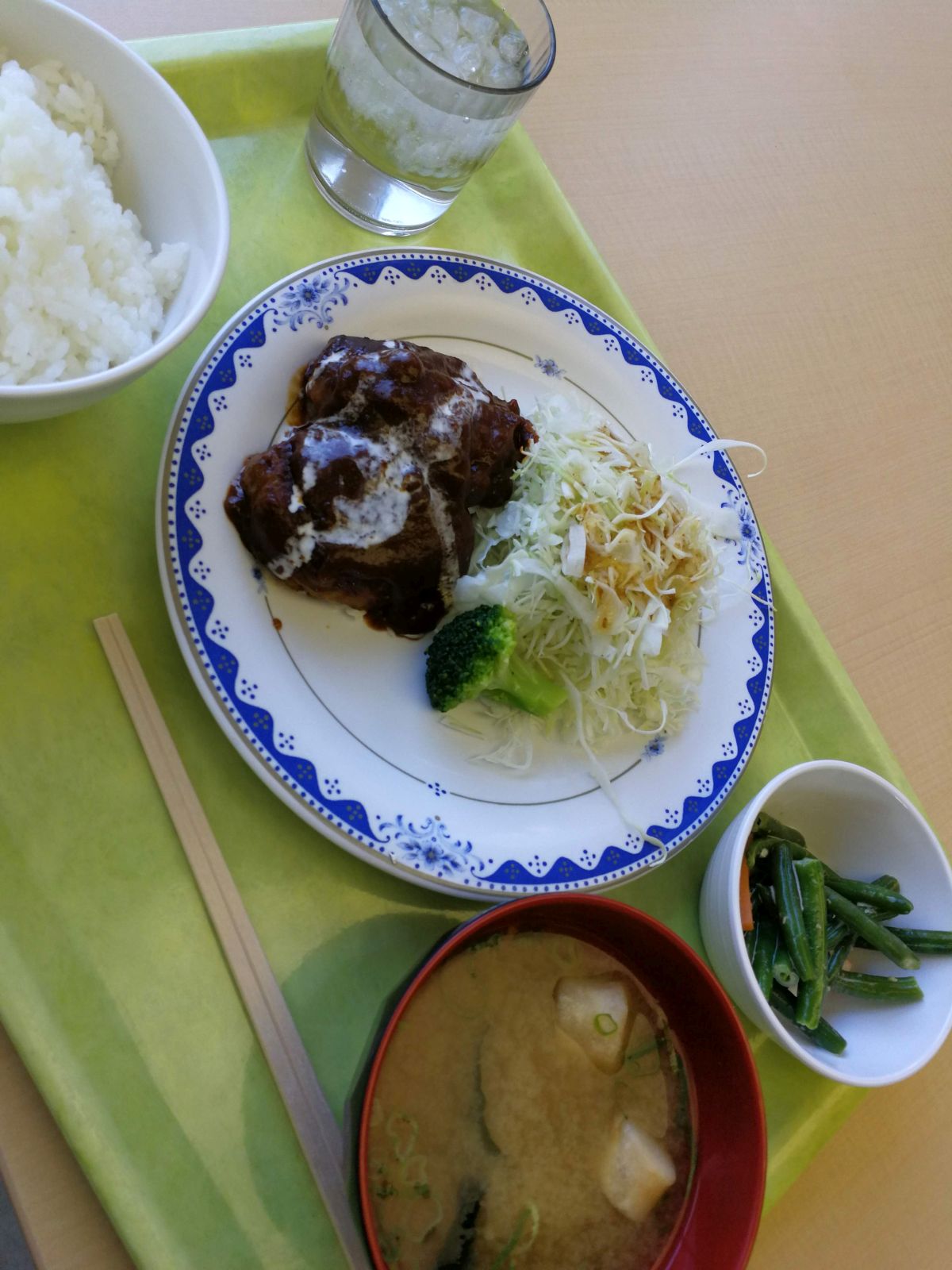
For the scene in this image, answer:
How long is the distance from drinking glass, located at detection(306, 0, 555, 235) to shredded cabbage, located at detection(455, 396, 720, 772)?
18.2 inches

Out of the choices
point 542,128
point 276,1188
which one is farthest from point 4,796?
point 542,128

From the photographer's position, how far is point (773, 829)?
156 cm

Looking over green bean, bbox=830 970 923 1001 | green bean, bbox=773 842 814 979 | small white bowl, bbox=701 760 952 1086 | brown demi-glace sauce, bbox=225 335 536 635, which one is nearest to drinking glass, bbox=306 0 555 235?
brown demi-glace sauce, bbox=225 335 536 635

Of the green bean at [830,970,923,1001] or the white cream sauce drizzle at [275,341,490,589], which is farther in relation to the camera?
the green bean at [830,970,923,1001]

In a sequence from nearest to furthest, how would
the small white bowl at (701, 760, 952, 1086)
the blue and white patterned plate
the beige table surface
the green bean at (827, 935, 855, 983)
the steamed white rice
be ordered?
1. the steamed white rice
2. the blue and white patterned plate
3. the small white bowl at (701, 760, 952, 1086)
4. the green bean at (827, 935, 855, 983)
5. the beige table surface

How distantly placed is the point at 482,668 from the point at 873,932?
2.59 feet

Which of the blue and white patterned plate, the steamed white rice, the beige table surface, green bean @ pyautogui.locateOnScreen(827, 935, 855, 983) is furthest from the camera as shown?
the beige table surface

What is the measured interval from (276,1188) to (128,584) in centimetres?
82

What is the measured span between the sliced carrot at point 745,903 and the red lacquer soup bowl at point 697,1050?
8.4 inches

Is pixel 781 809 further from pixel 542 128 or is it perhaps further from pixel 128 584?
pixel 542 128

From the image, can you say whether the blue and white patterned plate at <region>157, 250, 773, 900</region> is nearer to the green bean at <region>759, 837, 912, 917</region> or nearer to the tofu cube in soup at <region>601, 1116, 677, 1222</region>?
the green bean at <region>759, 837, 912, 917</region>

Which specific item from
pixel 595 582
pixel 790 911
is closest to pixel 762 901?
pixel 790 911

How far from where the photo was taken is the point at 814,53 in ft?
8.33

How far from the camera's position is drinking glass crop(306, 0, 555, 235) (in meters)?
1.46
